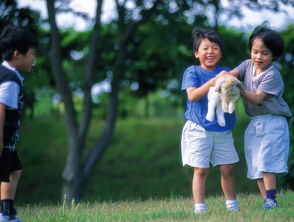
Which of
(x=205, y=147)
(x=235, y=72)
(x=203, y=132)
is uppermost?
(x=235, y=72)

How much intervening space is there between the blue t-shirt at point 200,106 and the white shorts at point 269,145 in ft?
0.95

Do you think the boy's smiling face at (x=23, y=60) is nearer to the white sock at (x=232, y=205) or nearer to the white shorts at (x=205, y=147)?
the white shorts at (x=205, y=147)

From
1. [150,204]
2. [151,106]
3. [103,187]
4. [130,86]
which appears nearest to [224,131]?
[150,204]

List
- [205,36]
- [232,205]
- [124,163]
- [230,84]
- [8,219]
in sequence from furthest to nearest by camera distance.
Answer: [124,163] → [232,205] → [205,36] → [230,84] → [8,219]

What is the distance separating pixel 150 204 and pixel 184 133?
1440 mm

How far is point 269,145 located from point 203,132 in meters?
0.63

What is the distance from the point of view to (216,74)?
5.45m

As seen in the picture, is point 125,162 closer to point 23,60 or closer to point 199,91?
point 199,91

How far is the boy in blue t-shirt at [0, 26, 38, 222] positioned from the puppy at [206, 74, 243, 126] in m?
1.53

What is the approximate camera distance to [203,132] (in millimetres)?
5336

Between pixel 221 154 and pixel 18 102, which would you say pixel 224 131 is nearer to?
pixel 221 154

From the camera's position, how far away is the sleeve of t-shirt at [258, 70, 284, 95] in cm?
543

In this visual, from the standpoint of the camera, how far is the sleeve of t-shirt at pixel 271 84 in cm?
543

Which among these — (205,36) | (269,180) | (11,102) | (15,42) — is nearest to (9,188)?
(11,102)
